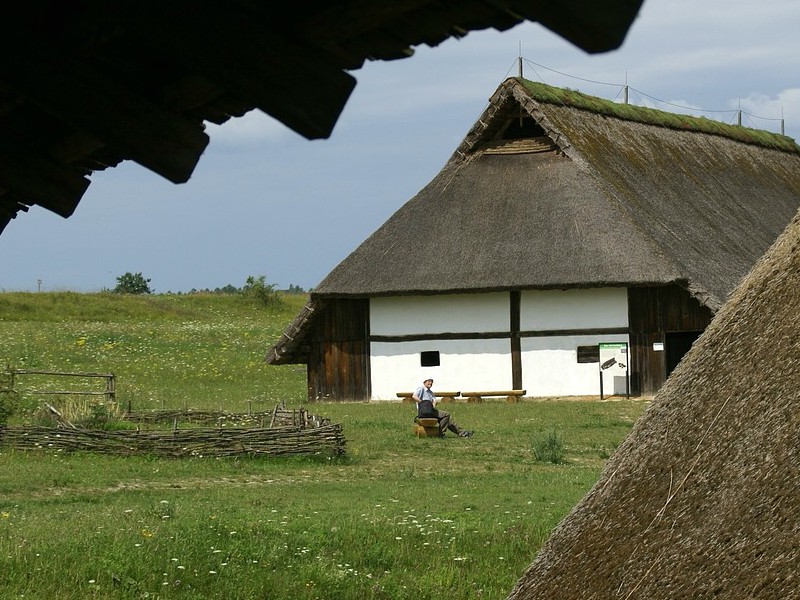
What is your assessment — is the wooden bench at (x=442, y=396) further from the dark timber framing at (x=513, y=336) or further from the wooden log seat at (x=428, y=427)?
the wooden log seat at (x=428, y=427)

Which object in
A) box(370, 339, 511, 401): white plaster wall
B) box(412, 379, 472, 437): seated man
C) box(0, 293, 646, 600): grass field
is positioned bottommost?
box(0, 293, 646, 600): grass field

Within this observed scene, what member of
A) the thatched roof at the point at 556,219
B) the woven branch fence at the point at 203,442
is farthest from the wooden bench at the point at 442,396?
the woven branch fence at the point at 203,442

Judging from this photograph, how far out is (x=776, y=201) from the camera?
127 ft

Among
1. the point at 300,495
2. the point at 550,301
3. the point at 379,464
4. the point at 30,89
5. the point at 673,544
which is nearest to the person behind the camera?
the point at 30,89

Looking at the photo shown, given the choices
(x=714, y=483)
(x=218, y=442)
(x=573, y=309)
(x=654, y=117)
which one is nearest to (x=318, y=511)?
(x=218, y=442)

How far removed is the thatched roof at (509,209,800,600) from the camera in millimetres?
7770

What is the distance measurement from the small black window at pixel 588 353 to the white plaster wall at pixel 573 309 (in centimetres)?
47

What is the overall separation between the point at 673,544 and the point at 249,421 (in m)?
15.1

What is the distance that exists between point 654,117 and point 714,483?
102 feet

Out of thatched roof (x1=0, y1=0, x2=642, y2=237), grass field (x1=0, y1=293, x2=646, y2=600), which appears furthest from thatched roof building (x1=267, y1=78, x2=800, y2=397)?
thatched roof (x1=0, y1=0, x2=642, y2=237)

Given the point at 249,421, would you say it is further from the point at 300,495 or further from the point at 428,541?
the point at 428,541

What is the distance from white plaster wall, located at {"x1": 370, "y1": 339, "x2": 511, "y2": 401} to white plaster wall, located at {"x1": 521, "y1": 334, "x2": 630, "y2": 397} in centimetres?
49

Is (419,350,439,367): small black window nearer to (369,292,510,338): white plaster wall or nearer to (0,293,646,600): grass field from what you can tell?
(369,292,510,338): white plaster wall

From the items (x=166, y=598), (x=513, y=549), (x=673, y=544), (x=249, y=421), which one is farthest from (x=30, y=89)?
(x=249, y=421)
